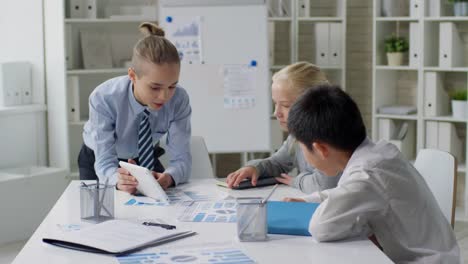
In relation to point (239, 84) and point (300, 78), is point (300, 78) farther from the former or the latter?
point (239, 84)

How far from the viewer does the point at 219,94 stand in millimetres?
5367

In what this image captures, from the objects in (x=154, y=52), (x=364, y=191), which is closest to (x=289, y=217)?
(x=364, y=191)

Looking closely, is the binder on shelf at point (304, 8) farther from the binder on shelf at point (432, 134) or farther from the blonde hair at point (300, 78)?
the blonde hair at point (300, 78)

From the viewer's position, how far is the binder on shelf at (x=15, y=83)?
5426 millimetres

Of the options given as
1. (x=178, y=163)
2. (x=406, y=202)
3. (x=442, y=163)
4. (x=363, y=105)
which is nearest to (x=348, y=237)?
(x=406, y=202)

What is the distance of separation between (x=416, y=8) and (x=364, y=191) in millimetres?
3638

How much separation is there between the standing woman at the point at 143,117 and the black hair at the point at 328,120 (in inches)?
32.1

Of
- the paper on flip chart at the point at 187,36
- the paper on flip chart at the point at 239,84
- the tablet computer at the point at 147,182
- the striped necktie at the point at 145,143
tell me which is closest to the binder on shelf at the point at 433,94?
the paper on flip chart at the point at 239,84

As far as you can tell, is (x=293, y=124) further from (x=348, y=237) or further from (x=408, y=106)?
(x=408, y=106)

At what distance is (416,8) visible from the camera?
217 inches

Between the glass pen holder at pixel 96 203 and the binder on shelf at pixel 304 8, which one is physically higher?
the binder on shelf at pixel 304 8

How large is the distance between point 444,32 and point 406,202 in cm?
353

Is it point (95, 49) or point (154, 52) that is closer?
point (154, 52)

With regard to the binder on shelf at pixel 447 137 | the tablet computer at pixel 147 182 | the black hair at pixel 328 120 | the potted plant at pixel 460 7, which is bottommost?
the binder on shelf at pixel 447 137
